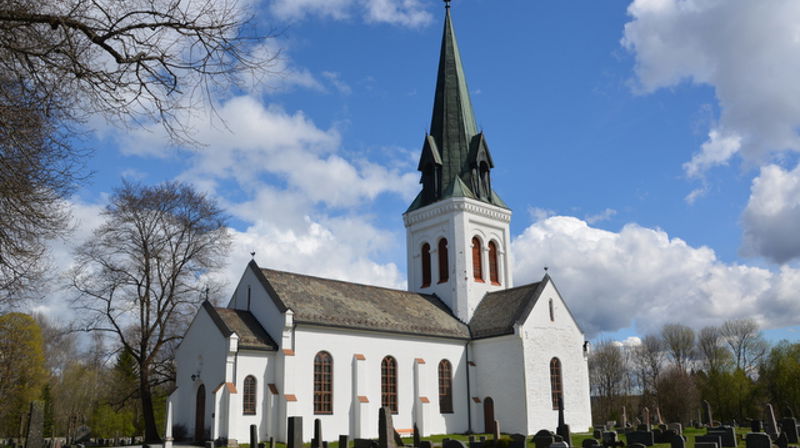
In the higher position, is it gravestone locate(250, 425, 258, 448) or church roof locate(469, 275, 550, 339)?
church roof locate(469, 275, 550, 339)

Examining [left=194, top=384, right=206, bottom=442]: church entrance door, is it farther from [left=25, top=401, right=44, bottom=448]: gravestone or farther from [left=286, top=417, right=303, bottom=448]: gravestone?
[left=25, top=401, right=44, bottom=448]: gravestone

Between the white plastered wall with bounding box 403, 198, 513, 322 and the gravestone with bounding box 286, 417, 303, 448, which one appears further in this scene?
the white plastered wall with bounding box 403, 198, 513, 322

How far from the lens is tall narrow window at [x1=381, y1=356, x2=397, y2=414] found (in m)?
31.4

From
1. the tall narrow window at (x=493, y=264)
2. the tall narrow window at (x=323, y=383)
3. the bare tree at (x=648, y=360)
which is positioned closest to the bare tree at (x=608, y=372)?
the bare tree at (x=648, y=360)

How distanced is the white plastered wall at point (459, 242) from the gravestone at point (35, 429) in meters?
25.4

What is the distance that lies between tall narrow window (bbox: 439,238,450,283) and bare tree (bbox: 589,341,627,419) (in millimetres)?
37126

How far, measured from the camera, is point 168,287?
108 ft

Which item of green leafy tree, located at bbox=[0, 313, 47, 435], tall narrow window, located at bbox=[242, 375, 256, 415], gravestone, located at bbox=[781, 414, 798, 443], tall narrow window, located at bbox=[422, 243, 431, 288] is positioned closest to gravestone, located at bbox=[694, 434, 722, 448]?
gravestone, located at bbox=[781, 414, 798, 443]

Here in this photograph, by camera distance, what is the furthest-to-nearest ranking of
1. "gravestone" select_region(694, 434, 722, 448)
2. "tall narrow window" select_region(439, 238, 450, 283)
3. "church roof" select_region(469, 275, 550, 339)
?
"tall narrow window" select_region(439, 238, 450, 283), "church roof" select_region(469, 275, 550, 339), "gravestone" select_region(694, 434, 722, 448)

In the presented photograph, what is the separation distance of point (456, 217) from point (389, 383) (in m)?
12.1

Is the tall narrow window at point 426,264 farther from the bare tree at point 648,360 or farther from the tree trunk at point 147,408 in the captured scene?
the bare tree at point 648,360

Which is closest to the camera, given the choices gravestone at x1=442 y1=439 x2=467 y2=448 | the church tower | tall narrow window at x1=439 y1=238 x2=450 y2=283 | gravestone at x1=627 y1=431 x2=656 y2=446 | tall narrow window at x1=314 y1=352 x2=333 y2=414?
gravestone at x1=442 y1=439 x2=467 y2=448

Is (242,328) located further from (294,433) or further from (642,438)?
(642,438)

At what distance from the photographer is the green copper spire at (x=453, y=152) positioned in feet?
136
